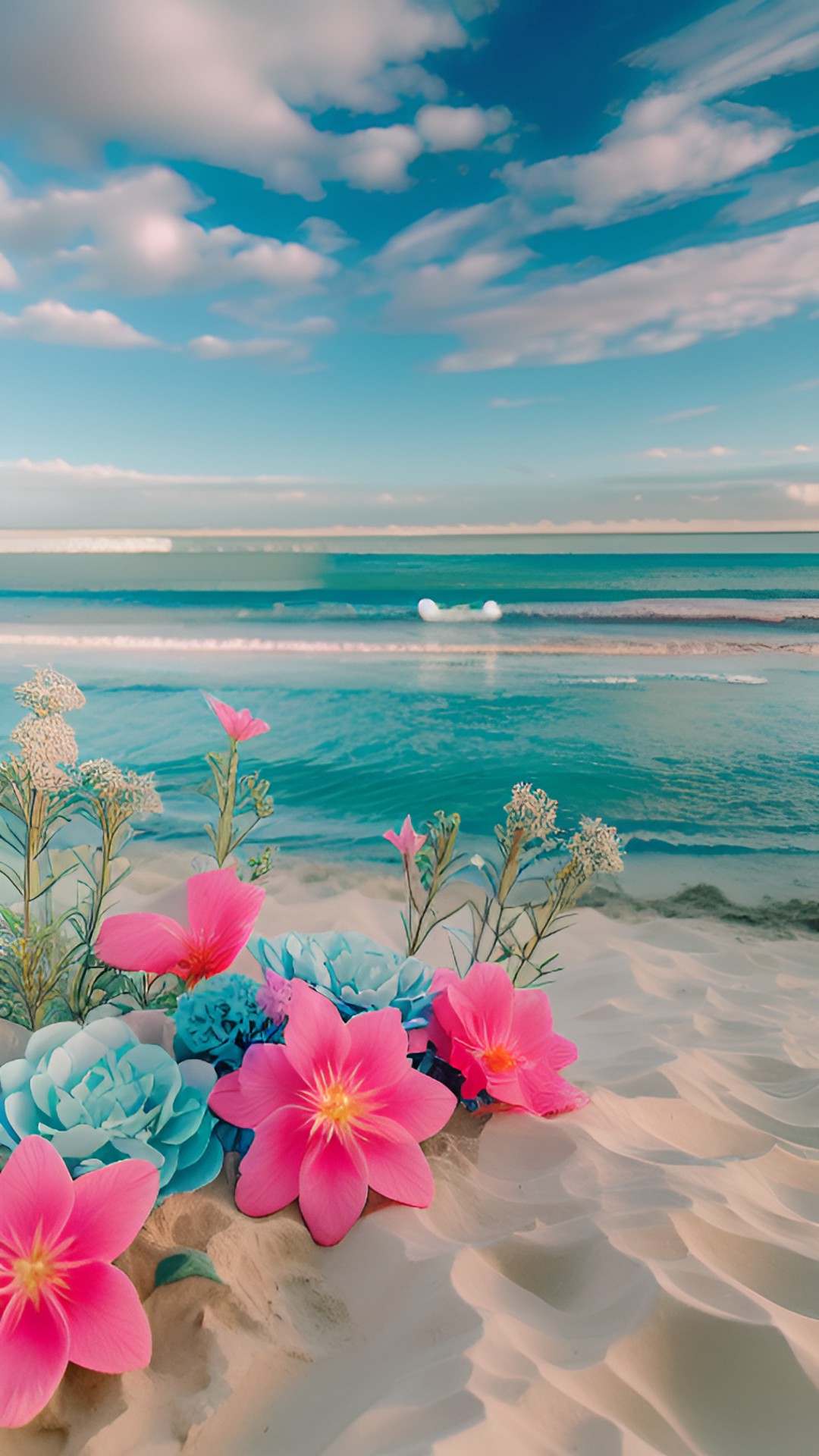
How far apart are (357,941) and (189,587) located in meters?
28.8

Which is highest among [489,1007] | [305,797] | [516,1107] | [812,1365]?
[489,1007]

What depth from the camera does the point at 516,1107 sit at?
5.15 feet

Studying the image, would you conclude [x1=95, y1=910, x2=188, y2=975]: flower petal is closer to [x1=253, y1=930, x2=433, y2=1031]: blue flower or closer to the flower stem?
[x1=253, y1=930, x2=433, y2=1031]: blue flower

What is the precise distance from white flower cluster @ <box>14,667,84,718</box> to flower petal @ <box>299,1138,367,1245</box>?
958 mm

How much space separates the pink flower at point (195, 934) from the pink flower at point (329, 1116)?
0.79 feet

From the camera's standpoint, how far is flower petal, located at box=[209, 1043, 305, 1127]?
3.95ft

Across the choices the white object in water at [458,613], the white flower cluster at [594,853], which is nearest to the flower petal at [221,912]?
the white flower cluster at [594,853]

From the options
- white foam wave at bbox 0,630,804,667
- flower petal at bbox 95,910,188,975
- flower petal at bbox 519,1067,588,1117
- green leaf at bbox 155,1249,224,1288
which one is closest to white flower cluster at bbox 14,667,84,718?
flower petal at bbox 95,910,188,975

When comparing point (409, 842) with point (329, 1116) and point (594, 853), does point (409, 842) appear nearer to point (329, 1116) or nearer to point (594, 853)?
point (594, 853)

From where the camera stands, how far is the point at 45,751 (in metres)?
1.52

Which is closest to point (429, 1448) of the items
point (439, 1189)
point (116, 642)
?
point (439, 1189)

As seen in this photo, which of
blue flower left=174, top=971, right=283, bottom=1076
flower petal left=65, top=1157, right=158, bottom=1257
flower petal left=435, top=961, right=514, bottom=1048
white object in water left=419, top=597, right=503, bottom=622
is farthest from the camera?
white object in water left=419, top=597, right=503, bottom=622

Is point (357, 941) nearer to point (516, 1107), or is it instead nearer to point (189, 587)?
point (516, 1107)

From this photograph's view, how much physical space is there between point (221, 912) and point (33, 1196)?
1.85 feet
